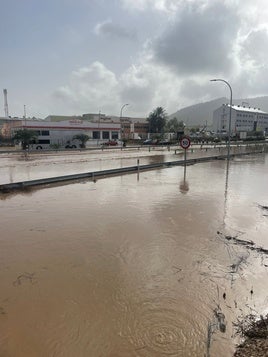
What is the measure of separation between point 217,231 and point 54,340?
19.7 feet

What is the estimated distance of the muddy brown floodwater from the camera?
464cm

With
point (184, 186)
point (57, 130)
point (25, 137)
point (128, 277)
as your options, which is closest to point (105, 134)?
point (57, 130)

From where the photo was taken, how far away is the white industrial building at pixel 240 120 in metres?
139

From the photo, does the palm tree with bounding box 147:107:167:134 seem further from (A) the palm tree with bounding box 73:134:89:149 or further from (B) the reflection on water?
(B) the reflection on water

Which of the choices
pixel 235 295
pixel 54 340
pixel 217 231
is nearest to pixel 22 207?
pixel 217 231

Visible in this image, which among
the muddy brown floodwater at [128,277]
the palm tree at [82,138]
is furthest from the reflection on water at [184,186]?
the palm tree at [82,138]

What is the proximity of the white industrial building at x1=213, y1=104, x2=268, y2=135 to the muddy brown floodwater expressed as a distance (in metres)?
131

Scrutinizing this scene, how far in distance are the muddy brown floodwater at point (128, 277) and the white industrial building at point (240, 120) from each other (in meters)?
131

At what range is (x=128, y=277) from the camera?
21.1 ft

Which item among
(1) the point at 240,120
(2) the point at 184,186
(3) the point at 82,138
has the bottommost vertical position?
(2) the point at 184,186

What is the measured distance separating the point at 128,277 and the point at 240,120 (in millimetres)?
145726

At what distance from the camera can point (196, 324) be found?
4.94m

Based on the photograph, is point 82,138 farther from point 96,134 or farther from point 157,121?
point 157,121

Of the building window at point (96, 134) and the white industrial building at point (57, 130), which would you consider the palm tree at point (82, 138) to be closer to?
the white industrial building at point (57, 130)
